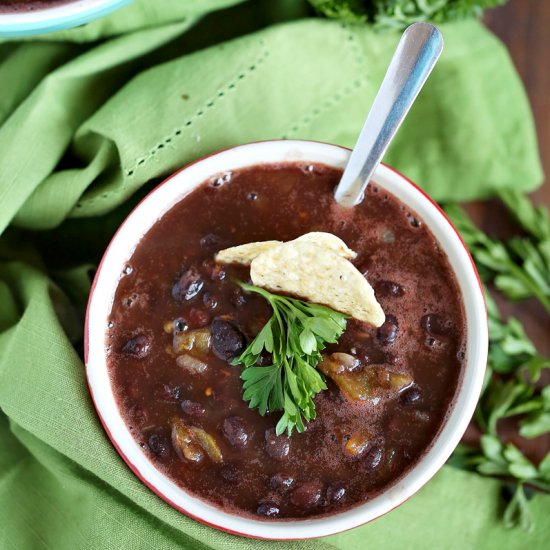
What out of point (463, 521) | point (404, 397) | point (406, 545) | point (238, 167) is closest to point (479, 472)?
point (463, 521)

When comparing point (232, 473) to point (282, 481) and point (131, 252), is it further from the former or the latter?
point (131, 252)

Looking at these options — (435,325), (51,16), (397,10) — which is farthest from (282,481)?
(397,10)

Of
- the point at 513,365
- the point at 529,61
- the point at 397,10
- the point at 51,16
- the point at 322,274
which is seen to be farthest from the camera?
the point at 529,61

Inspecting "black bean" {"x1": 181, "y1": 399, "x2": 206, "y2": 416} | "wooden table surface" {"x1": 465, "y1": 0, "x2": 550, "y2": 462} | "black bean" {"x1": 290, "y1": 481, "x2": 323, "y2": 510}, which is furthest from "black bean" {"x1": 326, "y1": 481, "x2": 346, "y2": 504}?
"wooden table surface" {"x1": 465, "y1": 0, "x2": 550, "y2": 462}

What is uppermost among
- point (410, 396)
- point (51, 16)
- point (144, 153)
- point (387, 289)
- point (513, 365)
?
point (51, 16)

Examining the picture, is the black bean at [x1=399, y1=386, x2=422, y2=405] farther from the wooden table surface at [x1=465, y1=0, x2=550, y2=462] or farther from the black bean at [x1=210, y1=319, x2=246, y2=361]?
the wooden table surface at [x1=465, y1=0, x2=550, y2=462]

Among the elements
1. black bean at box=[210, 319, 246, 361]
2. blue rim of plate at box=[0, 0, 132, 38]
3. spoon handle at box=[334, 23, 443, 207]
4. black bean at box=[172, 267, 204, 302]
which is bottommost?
black bean at box=[210, 319, 246, 361]
